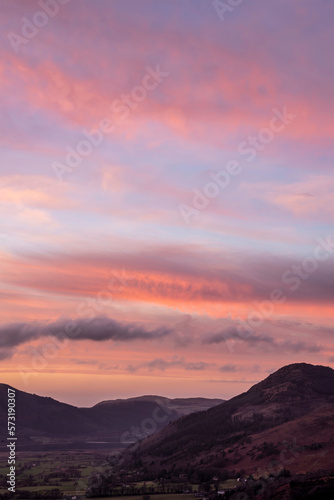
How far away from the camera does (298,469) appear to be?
19200 cm

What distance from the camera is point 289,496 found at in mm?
125188

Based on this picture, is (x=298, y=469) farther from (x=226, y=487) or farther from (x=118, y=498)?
(x=118, y=498)

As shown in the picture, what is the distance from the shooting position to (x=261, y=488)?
14812 cm

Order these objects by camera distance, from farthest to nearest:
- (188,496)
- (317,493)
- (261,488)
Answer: (188,496)
(261,488)
(317,493)

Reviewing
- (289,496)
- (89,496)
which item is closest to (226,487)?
(89,496)

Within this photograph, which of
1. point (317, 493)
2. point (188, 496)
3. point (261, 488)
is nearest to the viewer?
point (317, 493)

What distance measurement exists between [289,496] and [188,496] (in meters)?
70.5

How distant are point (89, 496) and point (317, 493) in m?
98.5

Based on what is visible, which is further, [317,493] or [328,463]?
[328,463]

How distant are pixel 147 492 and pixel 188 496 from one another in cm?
1788

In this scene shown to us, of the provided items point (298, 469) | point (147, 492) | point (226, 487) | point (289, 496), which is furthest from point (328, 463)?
point (289, 496)

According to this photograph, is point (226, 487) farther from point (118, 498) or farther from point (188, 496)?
point (118, 498)

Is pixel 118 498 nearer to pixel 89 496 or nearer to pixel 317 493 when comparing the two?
pixel 89 496

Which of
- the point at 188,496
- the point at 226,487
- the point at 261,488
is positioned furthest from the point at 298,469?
the point at 261,488
